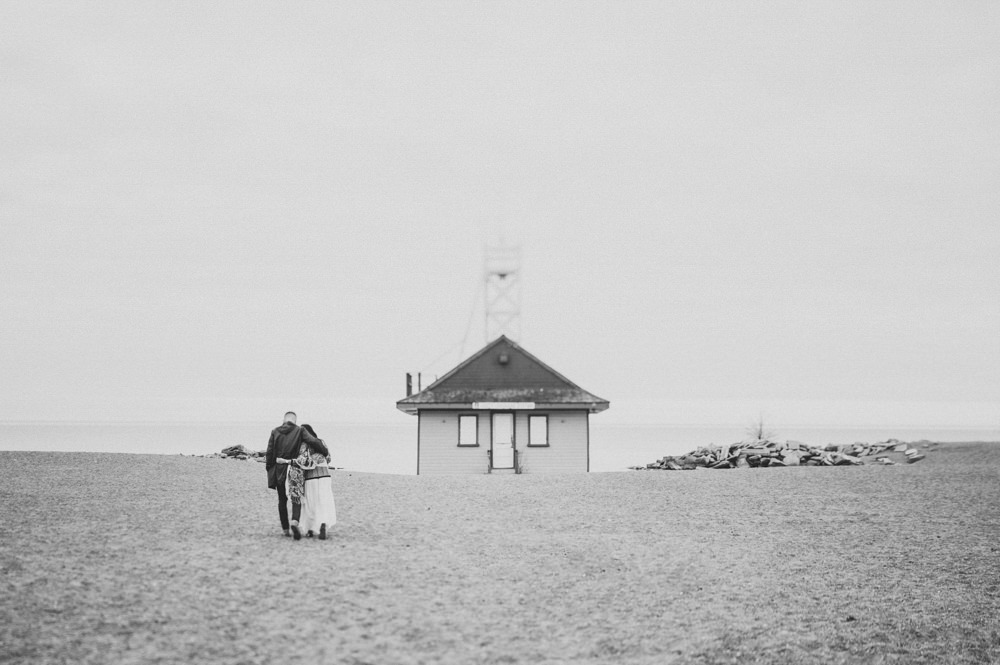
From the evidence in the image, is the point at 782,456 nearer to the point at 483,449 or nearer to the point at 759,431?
the point at 483,449

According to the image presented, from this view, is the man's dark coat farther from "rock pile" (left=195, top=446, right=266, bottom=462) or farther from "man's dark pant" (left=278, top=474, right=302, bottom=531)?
"rock pile" (left=195, top=446, right=266, bottom=462)

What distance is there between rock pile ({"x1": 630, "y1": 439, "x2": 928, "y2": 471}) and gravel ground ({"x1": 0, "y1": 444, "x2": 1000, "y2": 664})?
1121 cm

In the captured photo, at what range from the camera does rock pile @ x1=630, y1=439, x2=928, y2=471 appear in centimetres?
3103

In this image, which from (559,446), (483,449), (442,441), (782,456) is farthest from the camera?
(559,446)

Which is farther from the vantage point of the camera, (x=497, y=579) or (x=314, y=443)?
(x=314, y=443)

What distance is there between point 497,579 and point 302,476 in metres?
3.88

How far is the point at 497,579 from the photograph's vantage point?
11.1 m

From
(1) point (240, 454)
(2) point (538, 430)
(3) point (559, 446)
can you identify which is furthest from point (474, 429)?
(1) point (240, 454)

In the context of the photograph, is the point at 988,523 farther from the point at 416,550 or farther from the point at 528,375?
the point at 528,375

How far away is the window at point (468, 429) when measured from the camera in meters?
32.3

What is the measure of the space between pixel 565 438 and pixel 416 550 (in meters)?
20.1

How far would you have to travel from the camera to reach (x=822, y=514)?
682 inches

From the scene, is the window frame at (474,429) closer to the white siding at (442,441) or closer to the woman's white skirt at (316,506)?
the white siding at (442,441)

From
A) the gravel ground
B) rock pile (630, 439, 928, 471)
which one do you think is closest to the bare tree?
rock pile (630, 439, 928, 471)
